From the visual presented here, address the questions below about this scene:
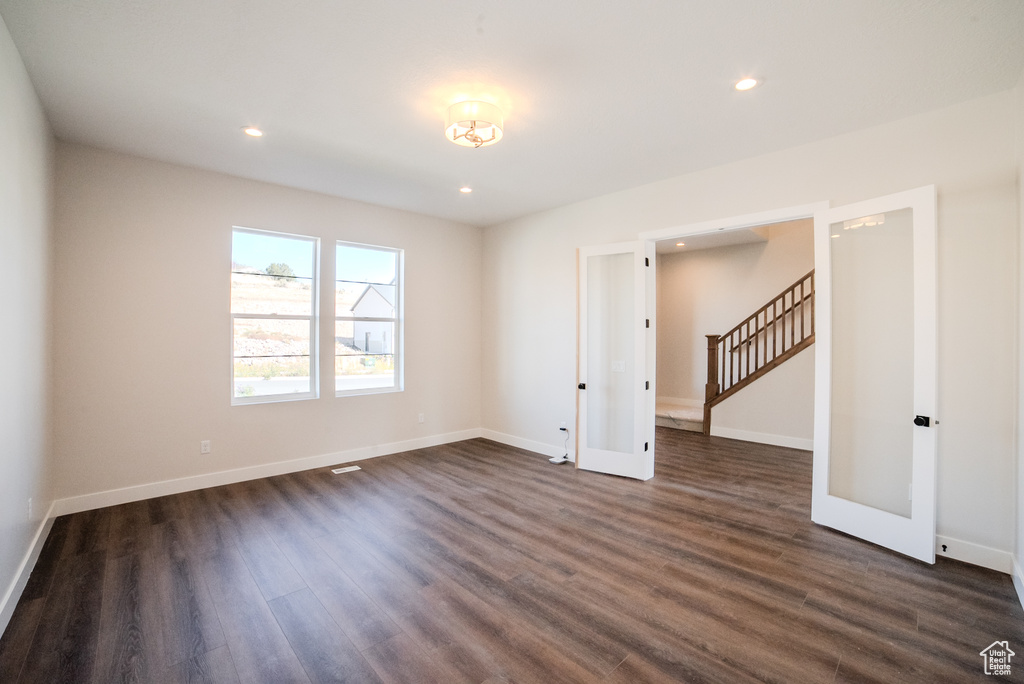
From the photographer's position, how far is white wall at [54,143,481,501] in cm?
362

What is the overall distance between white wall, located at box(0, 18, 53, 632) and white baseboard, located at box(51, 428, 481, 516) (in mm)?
370

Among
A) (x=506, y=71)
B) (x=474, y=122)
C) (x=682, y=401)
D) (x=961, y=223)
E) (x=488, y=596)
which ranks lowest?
(x=488, y=596)

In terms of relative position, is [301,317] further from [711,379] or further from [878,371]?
[711,379]

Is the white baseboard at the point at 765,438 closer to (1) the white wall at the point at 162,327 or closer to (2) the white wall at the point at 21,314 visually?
(1) the white wall at the point at 162,327

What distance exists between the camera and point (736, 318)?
7.16 metres

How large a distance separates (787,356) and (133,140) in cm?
733

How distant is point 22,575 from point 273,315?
268cm

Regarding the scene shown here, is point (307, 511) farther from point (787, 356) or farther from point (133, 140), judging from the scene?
point (787, 356)

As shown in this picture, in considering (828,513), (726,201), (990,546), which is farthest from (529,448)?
(990,546)

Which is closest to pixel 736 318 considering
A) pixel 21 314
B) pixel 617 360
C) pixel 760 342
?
pixel 760 342

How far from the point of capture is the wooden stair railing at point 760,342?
6156mm

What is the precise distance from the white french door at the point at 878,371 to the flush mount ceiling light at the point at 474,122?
256 cm

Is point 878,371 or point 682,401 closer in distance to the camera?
point 878,371

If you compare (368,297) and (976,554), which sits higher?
(368,297)
